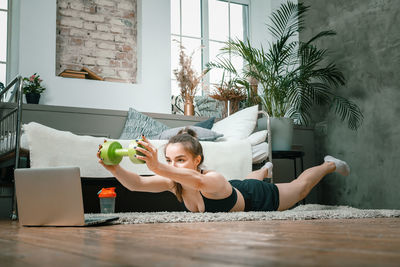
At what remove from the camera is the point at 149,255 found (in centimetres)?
60

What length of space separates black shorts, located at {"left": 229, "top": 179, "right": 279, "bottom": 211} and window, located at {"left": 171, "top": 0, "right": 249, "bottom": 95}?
2.76m

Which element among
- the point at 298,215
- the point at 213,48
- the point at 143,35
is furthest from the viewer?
the point at 213,48

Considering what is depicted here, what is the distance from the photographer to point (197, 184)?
75.9 inches

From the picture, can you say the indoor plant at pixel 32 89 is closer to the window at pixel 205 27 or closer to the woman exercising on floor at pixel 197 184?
the window at pixel 205 27

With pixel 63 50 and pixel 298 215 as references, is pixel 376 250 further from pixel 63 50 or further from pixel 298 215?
pixel 63 50

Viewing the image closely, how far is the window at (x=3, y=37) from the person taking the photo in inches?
172

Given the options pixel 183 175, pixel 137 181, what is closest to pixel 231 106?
pixel 137 181

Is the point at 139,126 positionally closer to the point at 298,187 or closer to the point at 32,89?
the point at 32,89

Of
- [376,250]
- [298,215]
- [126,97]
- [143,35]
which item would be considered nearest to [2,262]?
[376,250]

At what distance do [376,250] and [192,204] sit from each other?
5.45ft

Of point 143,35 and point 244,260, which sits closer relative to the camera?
point 244,260

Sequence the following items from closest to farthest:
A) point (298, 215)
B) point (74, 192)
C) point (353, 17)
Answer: point (74, 192)
point (298, 215)
point (353, 17)

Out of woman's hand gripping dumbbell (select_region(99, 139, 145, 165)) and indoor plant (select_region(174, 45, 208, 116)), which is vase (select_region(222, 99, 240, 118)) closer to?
indoor plant (select_region(174, 45, 208, 116))

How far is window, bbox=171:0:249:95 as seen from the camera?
5.24 metres
